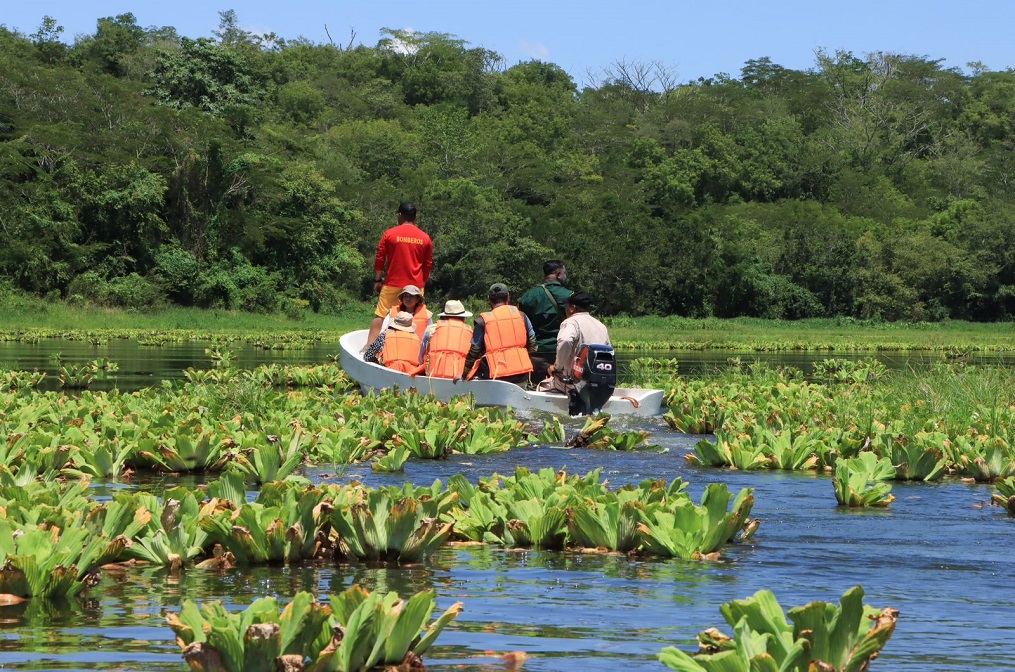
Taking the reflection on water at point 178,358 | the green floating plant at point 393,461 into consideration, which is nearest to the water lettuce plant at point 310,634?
the green floating plant at point 393,461

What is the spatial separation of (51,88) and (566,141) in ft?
139

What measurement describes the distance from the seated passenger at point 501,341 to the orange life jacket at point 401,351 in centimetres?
114

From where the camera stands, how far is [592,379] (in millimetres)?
12227

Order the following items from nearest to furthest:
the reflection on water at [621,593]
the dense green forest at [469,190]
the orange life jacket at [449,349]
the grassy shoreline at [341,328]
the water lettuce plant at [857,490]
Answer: the reflection on water at [621,593] < the water lettuce plant at [857,490] < the orange life jacket at [449,349] < the grassy shoreline at [341,328] < the dense green forest at [469,190]

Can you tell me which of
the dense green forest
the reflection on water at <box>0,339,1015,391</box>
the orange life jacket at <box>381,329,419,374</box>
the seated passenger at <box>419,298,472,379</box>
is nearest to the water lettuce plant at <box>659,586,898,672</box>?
the seated passenger at <box>419,298,472,379</box>

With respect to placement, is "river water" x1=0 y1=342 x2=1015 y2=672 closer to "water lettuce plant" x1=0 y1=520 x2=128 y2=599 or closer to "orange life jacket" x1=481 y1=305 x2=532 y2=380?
"water lettuce plant" x1=0 y1=520 x2=128 y2=599

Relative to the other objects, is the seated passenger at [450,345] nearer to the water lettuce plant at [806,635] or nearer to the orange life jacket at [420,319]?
the orange life jacket at [420,319]

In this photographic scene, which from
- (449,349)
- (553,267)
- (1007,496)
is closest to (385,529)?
(1007,496)

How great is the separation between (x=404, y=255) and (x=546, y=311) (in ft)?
6.96

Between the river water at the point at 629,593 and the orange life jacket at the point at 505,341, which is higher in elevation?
the orange life jacket at the point at 505,341

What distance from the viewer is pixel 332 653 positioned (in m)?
3.74

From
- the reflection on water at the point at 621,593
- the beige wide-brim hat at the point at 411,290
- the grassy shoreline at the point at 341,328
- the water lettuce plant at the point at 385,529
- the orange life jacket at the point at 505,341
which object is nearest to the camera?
the reflection on water at the point at 621,593

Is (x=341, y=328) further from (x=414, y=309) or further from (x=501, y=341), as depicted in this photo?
(x=501, y=341)

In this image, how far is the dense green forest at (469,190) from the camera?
4347 centimetres
